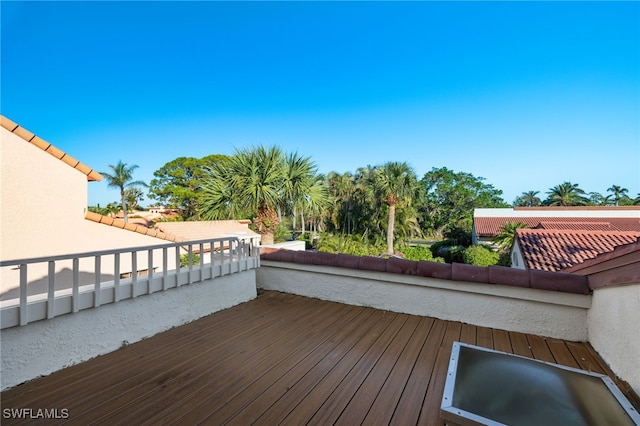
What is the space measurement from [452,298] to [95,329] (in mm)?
3599

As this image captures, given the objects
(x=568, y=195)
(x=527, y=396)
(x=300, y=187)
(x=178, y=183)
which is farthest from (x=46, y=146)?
(x=568, y=195)

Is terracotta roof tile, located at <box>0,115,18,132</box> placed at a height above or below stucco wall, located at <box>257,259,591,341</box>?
above

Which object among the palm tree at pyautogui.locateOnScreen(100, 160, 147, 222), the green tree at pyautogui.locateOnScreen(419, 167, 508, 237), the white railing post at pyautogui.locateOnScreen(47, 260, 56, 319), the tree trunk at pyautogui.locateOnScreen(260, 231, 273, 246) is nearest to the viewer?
the white railing post at pyautogui.locateOnScreen(47, 260, 56, 319)

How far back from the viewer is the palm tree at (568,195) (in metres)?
41.9

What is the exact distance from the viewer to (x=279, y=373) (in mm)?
2021

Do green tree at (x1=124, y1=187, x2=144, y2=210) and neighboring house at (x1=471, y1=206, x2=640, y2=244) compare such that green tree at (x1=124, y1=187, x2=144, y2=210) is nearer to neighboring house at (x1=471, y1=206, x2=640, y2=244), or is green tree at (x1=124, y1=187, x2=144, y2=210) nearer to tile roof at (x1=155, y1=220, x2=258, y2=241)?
tile roof at (x1=155, y1=220, x2=258, y2=241)

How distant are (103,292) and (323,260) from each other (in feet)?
8.06

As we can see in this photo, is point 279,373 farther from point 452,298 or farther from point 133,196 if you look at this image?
point 133,196

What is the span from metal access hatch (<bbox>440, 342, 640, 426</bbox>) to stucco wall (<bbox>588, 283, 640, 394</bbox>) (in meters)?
0.54

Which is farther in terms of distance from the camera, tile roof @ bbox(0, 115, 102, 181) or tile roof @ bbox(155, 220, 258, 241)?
tile roof @ bbox(155, 220, 258, 241)

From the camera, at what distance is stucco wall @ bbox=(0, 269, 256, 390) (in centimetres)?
184

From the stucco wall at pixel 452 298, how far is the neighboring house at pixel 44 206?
5.38 m

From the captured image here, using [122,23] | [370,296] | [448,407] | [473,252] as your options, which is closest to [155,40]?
[122,23]

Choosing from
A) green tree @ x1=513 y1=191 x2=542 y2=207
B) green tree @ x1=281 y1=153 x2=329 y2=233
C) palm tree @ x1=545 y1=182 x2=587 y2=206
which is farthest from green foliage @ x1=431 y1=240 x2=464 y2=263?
green tree @ x1=513 y1=191 x2=542 y2=207
